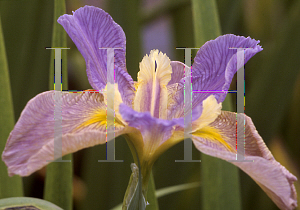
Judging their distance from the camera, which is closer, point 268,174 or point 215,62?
point 268,174

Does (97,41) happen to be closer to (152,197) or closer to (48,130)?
(48,130)

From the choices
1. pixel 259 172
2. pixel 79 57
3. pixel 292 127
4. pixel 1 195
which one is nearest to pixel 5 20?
pixel 79 57

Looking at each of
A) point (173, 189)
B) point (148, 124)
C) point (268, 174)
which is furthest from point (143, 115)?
point (173, 189)

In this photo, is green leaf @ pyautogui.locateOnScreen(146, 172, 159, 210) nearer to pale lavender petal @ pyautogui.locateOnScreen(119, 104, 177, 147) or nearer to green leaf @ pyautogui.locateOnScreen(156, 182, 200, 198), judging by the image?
green leaf @ pyautogui.locateOnScreen(156, 182, 200, 198)

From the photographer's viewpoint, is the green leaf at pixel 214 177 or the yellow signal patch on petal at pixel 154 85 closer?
the yellow signal patch on petal at pixel 154 85

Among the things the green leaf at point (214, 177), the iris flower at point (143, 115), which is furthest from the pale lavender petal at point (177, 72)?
the green leaf at point (214, 177)

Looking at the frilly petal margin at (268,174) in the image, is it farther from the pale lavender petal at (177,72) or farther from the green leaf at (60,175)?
the green leaf at (60,175)
